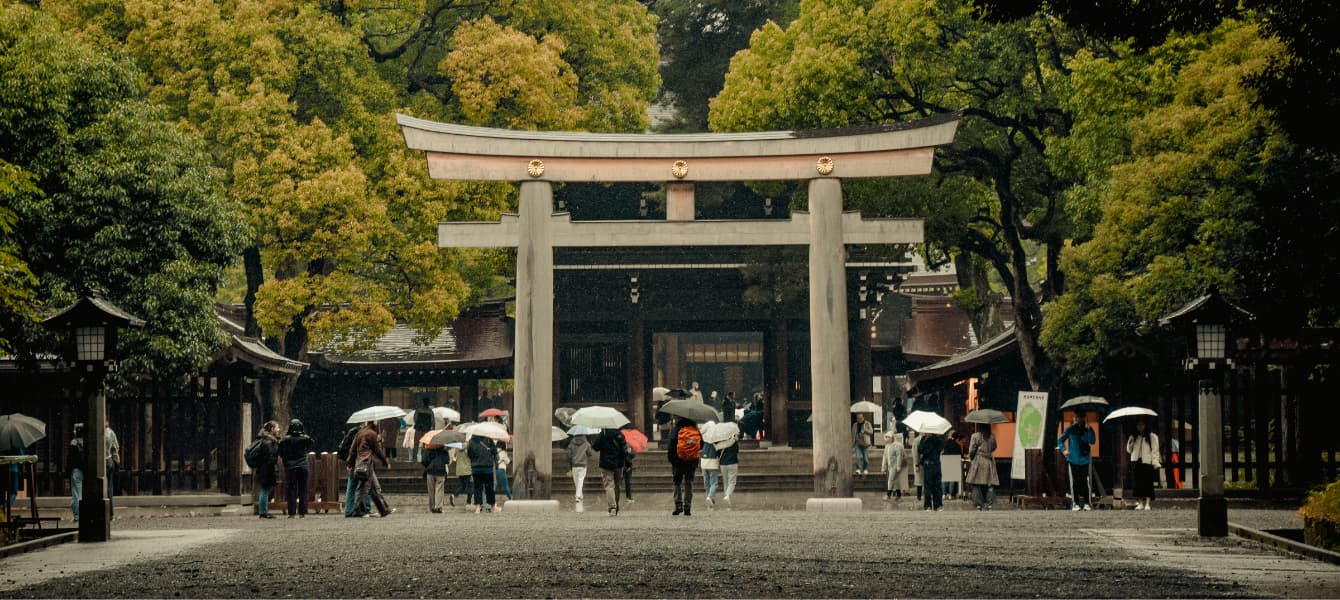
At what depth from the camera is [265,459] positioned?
76.8ft

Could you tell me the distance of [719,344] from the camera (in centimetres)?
5134

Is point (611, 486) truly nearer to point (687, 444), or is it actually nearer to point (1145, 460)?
point (687, 444)

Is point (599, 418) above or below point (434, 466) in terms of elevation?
above

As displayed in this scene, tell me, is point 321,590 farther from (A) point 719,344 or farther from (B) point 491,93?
(A) point 719,344

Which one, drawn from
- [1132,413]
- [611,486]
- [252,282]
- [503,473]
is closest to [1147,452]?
[1132,413]

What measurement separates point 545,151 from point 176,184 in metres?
6.38

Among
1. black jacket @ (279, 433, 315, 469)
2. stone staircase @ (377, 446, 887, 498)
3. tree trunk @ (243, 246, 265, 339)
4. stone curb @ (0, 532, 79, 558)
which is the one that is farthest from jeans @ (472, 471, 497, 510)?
tree trunk @ (243, 246, 265, 339)

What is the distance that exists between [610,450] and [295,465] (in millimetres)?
4724

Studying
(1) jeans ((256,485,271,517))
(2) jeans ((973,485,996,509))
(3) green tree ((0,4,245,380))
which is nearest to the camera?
(1) jeans ((256,485,271,517))

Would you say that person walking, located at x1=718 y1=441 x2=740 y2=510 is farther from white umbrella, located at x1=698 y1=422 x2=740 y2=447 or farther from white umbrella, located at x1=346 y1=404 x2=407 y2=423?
white umbrella, located at x1=346 y1=404 x2=407 y2=423

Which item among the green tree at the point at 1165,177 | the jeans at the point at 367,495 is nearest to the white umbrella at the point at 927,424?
the green tree at the point at 1165,177

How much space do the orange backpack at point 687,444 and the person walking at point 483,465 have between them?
521cm

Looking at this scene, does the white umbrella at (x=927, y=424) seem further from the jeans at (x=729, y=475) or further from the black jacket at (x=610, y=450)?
the black jacket at (x=610, y=450)

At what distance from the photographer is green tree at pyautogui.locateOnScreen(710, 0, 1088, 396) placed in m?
28.3
